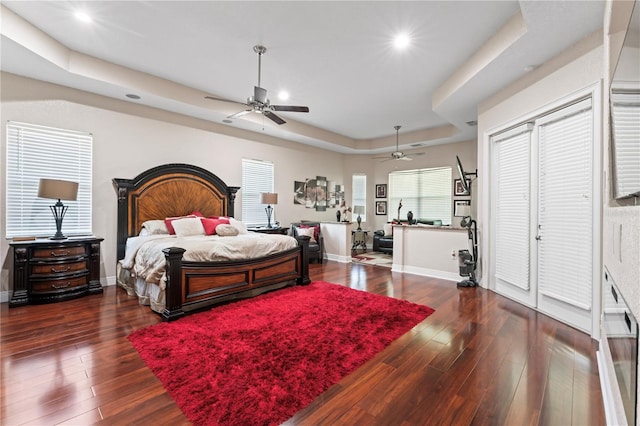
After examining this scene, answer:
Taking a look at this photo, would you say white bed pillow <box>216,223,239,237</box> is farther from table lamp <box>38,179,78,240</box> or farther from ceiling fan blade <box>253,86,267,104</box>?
ceiling fan blade <box>253,86,267,104</box>

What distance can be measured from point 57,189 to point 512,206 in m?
5.75

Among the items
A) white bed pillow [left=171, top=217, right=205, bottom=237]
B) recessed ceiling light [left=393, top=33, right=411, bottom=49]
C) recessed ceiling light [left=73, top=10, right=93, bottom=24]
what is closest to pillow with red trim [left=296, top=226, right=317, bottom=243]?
white bed pillow [left=171, top=217, right=205, bottom=237]

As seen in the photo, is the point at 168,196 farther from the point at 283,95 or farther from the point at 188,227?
the point at 283,95

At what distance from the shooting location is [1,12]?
2.85 metres

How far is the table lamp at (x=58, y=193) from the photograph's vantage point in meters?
Result: 3.54

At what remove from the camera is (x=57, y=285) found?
3.62 meters

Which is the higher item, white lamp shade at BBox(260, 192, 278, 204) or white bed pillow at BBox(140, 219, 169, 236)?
white lamp shade at BBox(260, 192, 278, 204)

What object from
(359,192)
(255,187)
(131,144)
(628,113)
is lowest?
(628,113)

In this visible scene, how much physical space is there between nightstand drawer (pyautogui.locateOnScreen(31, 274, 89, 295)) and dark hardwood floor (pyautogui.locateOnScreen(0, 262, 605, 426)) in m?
0.28

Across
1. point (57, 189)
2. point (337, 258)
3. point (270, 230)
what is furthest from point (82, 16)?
point (337, 258)

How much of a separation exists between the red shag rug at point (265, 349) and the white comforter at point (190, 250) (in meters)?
0.59

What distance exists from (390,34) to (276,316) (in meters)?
3.32

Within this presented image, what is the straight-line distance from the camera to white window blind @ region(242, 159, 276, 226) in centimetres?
624

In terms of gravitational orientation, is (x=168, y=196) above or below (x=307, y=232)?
above
